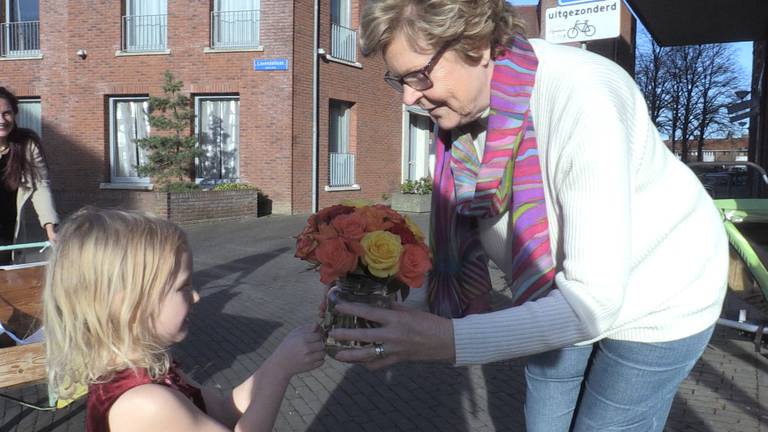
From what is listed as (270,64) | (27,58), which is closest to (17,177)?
(270,64)

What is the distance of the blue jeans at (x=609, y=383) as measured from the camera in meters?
1.77

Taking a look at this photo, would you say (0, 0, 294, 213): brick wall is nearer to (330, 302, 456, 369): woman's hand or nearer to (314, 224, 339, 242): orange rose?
(314, 224, 339, 242): orange rose

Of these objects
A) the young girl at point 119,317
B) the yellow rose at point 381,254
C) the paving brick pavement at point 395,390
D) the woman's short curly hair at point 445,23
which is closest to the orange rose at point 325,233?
the yellow rose at point 381,254

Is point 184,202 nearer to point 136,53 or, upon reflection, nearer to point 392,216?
point 136,53

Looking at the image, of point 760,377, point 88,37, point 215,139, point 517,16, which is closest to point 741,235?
point 760,377

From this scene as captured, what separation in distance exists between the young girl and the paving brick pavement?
2.40 meters

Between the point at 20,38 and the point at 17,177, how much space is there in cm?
1659

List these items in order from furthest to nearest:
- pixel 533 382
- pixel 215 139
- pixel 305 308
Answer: pixel 215 139
pixel 305 308
pixel 533 382

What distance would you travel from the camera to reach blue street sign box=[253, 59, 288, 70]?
15.9 meters

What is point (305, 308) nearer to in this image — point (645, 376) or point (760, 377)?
point (760, 377)

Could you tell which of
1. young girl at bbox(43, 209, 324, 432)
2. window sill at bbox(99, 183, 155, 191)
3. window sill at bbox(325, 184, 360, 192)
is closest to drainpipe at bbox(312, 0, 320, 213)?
window sill at bbox(325, 184, 360, 192)

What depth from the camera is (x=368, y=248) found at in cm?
174

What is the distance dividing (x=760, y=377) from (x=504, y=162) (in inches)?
170

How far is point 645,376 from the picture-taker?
178 cm
